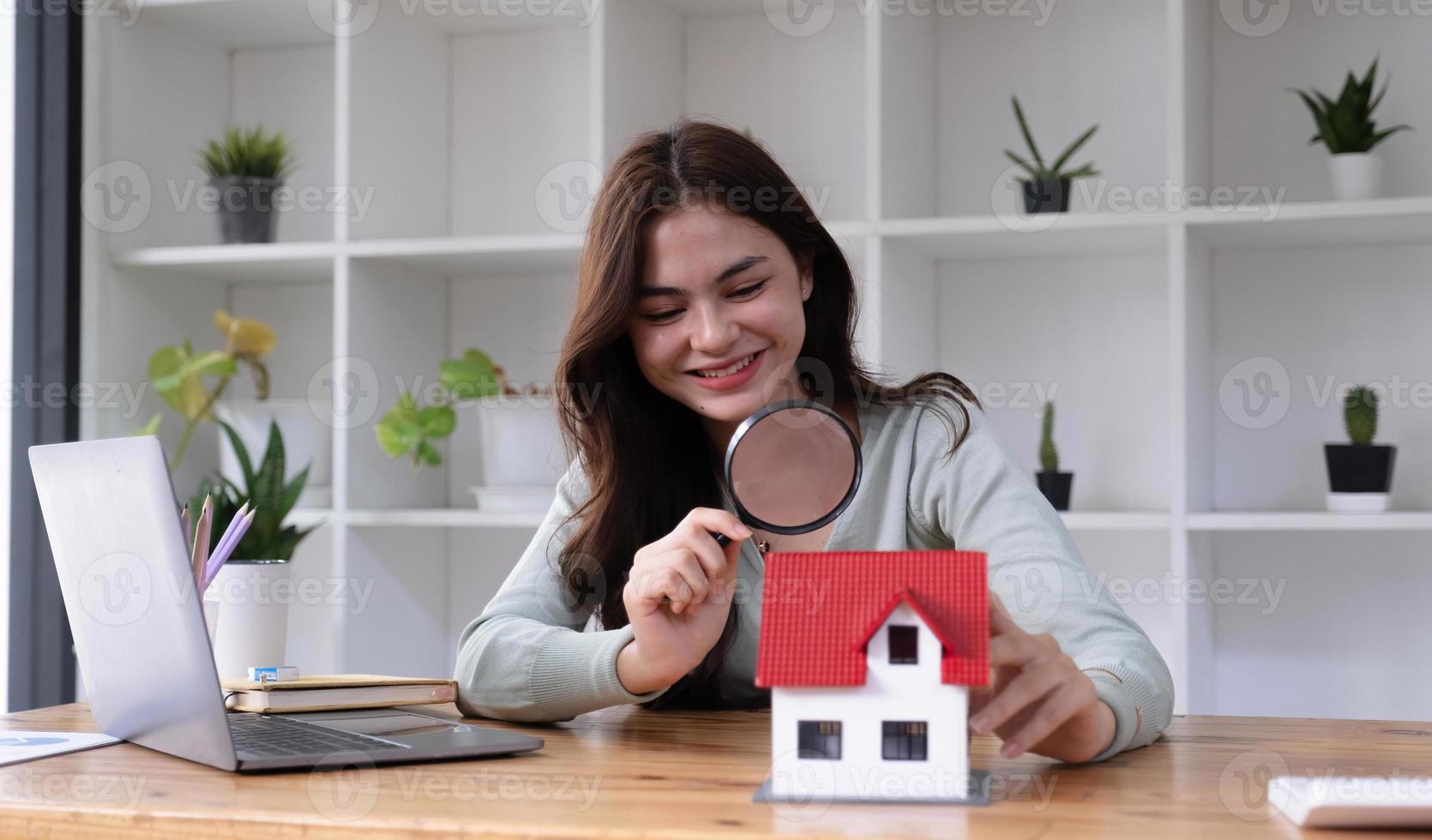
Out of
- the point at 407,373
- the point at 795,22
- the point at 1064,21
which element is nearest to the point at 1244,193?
the point at 1064,21

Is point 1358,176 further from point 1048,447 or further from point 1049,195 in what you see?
point 1048,447

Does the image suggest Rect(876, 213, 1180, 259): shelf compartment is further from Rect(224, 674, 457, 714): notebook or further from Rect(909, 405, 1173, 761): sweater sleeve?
A: Rect(224, 674, 457, 714): notebook

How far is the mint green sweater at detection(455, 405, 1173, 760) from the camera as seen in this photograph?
127cm

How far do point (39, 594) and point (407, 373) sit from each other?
825 mm

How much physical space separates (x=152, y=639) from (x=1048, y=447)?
5.50 feet

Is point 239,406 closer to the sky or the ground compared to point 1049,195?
closer to the ground

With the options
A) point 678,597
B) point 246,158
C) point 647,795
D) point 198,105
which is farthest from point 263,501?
point 647,795

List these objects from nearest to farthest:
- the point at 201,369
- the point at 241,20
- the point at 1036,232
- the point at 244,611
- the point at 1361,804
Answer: the point at 1361,804, the point at 244,611, the point at 1036,232, the point at 201,369, the point at 241,20

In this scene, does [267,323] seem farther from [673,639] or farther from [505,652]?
[673,639]

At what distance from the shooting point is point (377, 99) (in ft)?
8.81

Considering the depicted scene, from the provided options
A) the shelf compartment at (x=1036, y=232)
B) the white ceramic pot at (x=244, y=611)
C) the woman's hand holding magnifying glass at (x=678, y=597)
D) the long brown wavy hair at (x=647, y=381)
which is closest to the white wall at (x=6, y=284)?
the white ceramic pot at (x=244, y=611)

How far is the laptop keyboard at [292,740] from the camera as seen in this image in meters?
1.10

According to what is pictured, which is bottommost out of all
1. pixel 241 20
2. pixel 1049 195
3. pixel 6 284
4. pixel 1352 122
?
pixel 6 284

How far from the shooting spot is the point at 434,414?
257 centimetres
